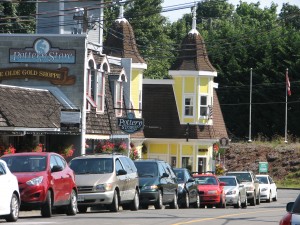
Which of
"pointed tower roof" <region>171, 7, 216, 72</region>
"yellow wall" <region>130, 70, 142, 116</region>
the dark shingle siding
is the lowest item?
the dark shingle siding

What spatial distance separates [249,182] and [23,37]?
43.3 ft

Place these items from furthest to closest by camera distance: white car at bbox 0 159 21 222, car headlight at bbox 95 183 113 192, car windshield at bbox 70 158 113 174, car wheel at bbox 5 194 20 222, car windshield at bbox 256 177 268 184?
car windshield at bbox 256 177 268 184
car windshield at bbox 70 158 113 174
car headlight at bbox 95 183 113 192
car wheel at bbox 5 194 20 222
white car at bbox 0 159 21 222

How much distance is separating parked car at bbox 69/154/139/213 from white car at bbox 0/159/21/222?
5716mm

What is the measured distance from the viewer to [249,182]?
160 feet

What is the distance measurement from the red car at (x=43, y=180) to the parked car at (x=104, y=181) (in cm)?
182

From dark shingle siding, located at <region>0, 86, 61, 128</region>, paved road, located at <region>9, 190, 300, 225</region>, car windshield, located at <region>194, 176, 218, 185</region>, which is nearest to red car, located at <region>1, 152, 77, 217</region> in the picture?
paved road, located at <region>9, 190, 300, 225</region>

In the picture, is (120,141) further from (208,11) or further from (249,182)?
(208,11)

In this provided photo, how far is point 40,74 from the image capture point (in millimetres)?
43156

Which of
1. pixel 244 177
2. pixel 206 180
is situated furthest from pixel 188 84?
pixel 206 180

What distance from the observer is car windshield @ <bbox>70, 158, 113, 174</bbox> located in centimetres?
3055

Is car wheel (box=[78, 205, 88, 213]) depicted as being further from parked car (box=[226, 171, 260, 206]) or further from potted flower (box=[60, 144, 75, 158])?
parked car (box=[226, 171, 260, 206])

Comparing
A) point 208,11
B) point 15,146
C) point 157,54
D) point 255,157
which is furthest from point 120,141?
point 208,11

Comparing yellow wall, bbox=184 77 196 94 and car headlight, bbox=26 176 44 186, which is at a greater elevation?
Answer: yellow wall, bbox=184 77 196 94

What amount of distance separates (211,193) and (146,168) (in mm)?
7008
